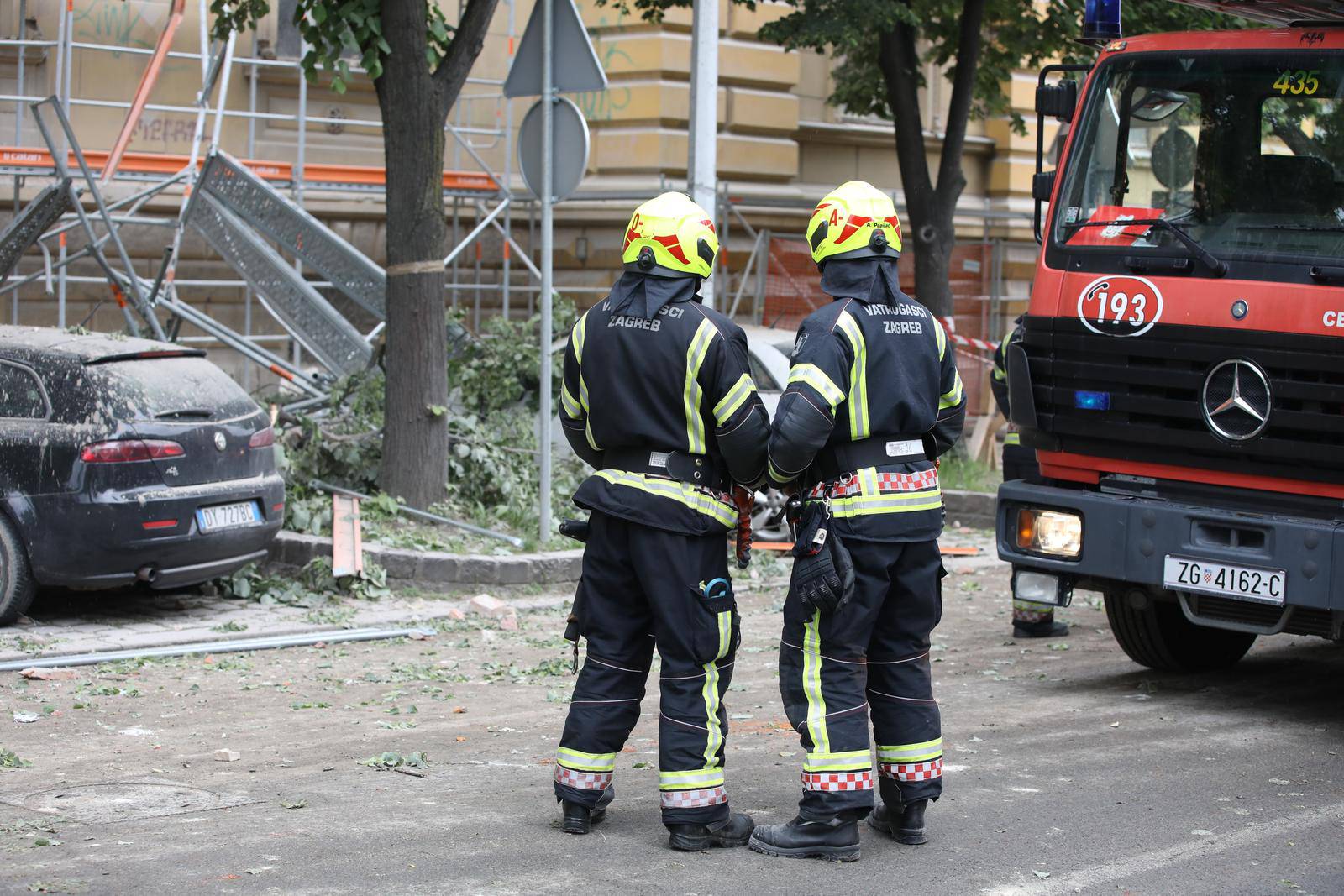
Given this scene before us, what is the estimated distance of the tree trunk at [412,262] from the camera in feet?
33.4

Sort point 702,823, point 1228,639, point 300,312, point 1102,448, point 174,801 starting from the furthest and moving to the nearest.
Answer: point 300,312, point 1228,639, point 1102,448, point 174,801, point 702,823

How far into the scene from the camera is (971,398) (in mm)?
16906

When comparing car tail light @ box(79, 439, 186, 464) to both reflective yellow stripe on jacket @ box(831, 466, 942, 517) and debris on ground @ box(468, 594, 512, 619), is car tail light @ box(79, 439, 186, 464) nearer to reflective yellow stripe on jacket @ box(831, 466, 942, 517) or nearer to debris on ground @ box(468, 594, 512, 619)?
debris on ground @ box(468, 594, 512, 619)

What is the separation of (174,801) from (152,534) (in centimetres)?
296

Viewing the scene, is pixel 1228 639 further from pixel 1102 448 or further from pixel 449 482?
pixel 449 482

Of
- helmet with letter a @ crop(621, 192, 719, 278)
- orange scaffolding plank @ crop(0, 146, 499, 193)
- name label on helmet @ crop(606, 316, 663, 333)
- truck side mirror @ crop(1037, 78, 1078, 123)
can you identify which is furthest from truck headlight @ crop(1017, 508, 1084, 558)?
orange scaffolding plank @ crop(0, 146, 499, 193)

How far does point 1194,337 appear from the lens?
21.2ft

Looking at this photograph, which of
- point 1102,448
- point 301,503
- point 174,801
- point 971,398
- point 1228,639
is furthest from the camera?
point 971,398

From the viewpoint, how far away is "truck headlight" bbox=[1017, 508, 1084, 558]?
6828 millimetres

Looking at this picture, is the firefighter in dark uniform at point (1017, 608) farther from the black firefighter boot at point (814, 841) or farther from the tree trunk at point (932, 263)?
the tree trunk at point (932, 263)

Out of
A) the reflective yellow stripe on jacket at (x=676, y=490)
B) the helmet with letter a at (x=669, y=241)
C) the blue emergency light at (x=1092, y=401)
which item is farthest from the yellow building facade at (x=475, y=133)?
the reflective yellow stripe on jacket at (x=676, y=490)

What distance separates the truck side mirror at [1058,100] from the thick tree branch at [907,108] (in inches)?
295

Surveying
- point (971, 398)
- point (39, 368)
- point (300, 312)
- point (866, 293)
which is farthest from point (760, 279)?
point (866, 293)

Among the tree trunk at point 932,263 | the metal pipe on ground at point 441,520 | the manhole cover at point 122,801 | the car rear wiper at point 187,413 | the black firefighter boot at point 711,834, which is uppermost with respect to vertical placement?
the tree trunk at point 932,263
